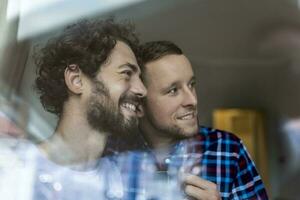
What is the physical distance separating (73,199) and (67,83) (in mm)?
245

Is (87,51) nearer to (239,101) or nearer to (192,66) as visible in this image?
(192,66)

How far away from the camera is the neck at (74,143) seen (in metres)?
0.85

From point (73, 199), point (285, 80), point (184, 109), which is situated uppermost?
point (285, 80)

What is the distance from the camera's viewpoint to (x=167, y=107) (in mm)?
862

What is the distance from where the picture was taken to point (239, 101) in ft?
2.93

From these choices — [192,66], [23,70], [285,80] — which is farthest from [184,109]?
[23,70]

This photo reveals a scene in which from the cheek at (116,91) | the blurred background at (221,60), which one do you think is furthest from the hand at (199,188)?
the cheek at (116,91)

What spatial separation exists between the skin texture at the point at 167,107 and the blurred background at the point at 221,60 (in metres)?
0.03

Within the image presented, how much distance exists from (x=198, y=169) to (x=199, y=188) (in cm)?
4

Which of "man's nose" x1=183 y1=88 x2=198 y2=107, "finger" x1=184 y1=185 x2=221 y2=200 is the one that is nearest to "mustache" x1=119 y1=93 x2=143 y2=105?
"man's nose" x1=183 y1=88 x2=198 y2=107

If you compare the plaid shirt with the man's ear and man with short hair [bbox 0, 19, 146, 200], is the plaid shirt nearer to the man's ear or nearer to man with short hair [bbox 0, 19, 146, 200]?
man with short hair [bbox 0, 19, 146, 200]

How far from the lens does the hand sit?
840mm

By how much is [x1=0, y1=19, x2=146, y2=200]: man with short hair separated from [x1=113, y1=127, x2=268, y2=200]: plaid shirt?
44 mm

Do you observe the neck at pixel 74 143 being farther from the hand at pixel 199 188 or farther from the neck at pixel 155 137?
the hand at pixel 199 188
